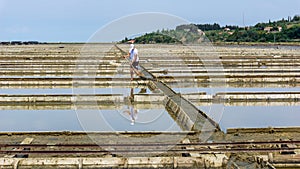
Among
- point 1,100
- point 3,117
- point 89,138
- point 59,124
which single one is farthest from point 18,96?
point 89,138

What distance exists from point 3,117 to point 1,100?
0.93 meters

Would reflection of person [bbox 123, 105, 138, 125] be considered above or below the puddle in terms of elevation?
above

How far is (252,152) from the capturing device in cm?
382

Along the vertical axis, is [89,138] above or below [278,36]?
below

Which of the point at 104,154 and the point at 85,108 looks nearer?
the point at 104,154

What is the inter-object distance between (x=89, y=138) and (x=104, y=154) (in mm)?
713

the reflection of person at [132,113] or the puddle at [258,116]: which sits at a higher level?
the reflection of person at [132,113]

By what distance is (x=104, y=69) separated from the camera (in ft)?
38.7

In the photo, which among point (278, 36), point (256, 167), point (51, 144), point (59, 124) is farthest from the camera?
point (278, 36)

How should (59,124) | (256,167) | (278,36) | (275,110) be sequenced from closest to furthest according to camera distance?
(256,167) < (59,124) < (275,110) < (278,36)

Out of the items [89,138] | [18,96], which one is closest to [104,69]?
[18,96]

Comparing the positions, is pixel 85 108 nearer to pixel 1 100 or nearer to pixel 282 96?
pixel 1 100

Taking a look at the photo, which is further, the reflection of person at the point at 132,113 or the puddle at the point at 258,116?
the reflection of person at the point at 132,113

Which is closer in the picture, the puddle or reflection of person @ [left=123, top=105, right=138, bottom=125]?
the puddle
